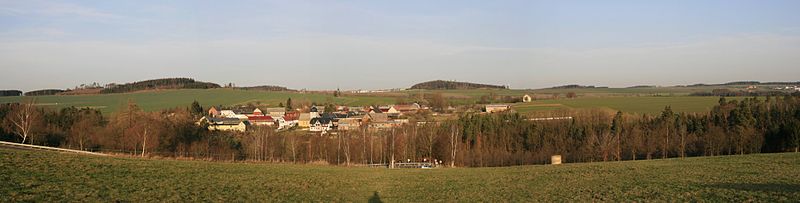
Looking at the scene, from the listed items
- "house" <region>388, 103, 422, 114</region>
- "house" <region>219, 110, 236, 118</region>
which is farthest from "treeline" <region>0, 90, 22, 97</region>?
"house" <region>388, 103, 422, 114</region>

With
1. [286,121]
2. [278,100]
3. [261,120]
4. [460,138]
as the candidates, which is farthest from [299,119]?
[460,138]

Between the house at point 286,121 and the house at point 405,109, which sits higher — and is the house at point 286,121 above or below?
below

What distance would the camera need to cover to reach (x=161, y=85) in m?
142

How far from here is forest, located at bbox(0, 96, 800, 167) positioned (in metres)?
58.0

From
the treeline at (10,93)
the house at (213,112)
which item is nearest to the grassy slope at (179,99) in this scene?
the house at (213,112)

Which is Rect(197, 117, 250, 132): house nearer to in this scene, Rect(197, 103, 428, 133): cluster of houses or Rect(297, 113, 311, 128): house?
Rect(197, 103, 428, 133): cluster of houses

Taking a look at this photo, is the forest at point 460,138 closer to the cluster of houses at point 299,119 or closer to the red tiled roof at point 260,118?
the cluster of houses at point 299,119

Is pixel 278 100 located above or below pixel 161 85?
below

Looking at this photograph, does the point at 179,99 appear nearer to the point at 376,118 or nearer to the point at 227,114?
the point at 227,114

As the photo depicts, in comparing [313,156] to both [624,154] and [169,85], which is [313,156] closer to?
[624,154]

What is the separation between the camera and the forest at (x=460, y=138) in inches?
2282

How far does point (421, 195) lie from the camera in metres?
21.9

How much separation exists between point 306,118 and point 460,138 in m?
40.9

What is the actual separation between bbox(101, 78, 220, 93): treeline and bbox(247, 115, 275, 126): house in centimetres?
4536
